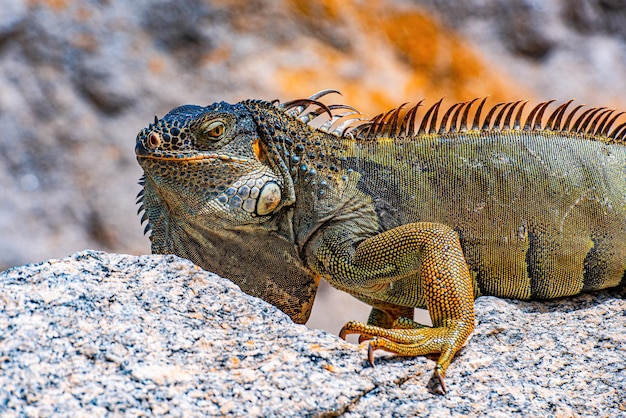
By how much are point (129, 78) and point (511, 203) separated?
4234mm

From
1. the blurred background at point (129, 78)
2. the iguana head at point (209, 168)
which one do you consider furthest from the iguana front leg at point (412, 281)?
the blurred background at point (129, 78)

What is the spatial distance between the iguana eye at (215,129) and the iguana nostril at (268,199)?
291mm

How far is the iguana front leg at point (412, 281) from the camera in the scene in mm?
2430

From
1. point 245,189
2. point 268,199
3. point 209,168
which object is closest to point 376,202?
point 268,199

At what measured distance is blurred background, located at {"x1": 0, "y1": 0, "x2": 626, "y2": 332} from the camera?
624cm

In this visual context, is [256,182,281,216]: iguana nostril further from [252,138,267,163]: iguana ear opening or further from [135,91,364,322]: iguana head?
[252,138,267,163]: iguana ear opening

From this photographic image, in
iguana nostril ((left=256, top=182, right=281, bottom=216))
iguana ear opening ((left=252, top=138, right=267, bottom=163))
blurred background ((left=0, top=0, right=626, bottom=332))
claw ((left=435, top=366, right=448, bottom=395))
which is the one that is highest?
blurred background ((left=0, top=0, right=626, bottom=332))

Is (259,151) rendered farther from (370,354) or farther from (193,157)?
(370,354)

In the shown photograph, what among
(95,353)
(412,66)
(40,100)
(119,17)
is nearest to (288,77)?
(412,66)

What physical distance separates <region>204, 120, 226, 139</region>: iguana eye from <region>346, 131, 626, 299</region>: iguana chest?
0.62m

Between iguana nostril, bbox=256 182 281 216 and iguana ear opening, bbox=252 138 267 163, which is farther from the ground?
iguana ear opening, bbox=252 138 267 163

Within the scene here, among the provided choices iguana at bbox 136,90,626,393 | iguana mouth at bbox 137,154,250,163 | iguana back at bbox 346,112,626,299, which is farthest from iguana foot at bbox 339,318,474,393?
iguana mouth at bbox 137,154,250,163

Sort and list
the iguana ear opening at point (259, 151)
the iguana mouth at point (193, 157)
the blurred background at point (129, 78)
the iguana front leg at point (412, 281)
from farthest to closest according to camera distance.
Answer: the blurred background at point (129, 78) → the iguana ear opening at point (259, 151) → the iguana mouth at point (193, 157) → the iguana front leg at point (412, 281)

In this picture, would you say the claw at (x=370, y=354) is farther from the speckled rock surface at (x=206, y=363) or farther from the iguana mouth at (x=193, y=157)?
the iguana mouth at (x=193, y=157)
